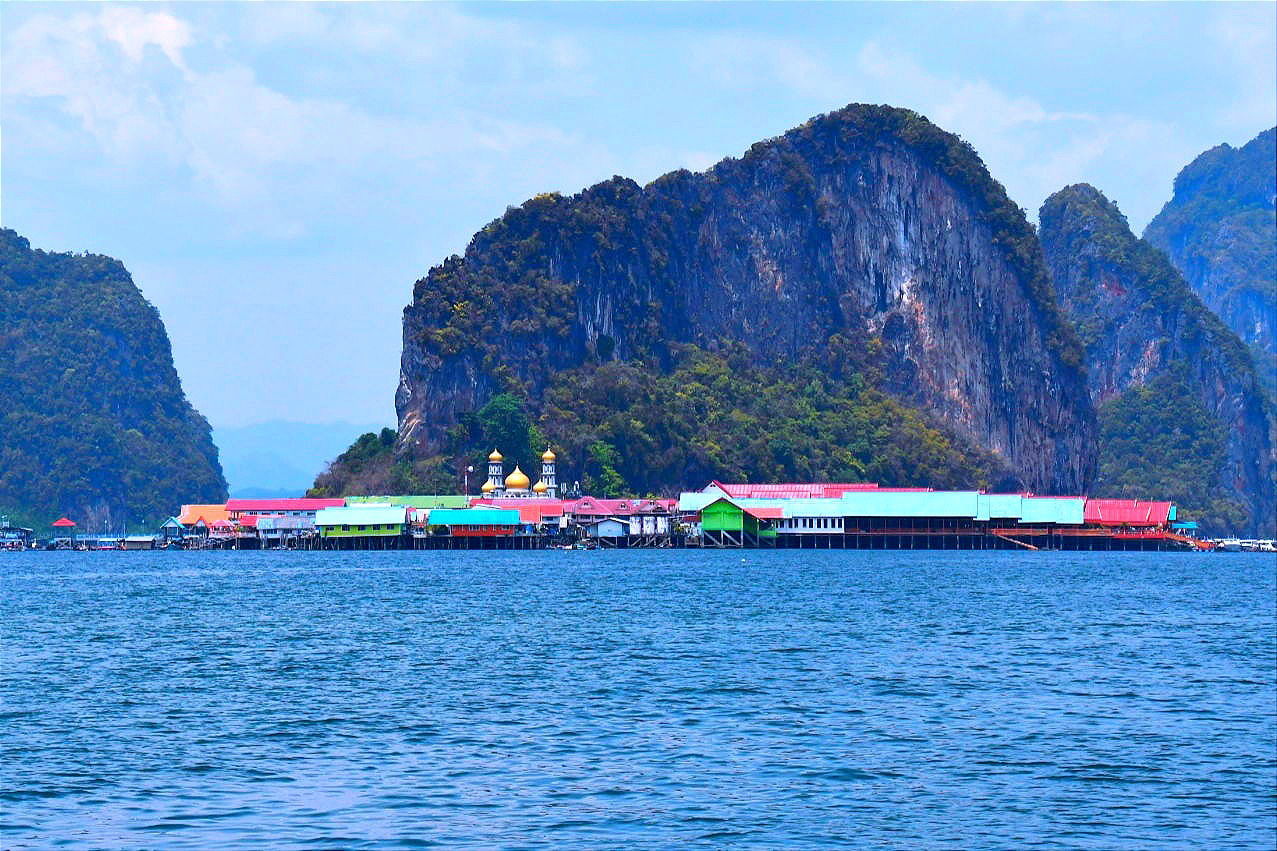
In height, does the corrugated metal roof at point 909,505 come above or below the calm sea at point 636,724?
above

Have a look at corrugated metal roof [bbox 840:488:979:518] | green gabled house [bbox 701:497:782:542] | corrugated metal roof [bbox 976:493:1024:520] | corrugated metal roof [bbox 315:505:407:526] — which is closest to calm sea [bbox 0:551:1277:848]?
corrugated metal roof [bbox 840:488:979:518]

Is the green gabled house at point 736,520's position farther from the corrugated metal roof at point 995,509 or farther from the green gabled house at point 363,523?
the green gabled house at point 363,523

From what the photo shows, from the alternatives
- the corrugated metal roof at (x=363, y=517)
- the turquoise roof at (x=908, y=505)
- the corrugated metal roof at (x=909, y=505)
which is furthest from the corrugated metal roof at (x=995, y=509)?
the corrugated metal roof at (x=363, y=517)

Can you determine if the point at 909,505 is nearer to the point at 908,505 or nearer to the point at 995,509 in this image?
the point at 908,505

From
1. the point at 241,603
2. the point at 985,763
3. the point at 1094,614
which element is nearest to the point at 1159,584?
the point at 1094,614

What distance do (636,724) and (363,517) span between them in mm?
147747

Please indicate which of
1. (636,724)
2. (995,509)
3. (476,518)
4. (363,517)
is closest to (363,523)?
(363,517)

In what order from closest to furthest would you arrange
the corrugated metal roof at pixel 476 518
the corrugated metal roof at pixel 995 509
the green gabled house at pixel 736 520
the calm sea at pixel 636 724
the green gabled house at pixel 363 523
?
the calm sea at pixel 636 724 → the corrugated metal roof at pixel 476 518 → the green gabled house at pixel 736 520 → the corrugated metal roof at pixel 995 509 → the green gabled house at pixel 363 523

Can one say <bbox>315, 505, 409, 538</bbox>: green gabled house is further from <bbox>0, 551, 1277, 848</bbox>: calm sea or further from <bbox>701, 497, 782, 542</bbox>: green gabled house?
<bbox>0, 551, 1277, 848</bbox>: calm sea

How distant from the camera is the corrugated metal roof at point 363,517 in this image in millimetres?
197250

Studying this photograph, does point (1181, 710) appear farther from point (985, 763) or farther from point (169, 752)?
point (169, 752)

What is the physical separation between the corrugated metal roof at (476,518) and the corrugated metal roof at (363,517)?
139 inches

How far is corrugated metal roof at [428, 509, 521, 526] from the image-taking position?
642ft

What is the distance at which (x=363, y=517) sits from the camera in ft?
650
